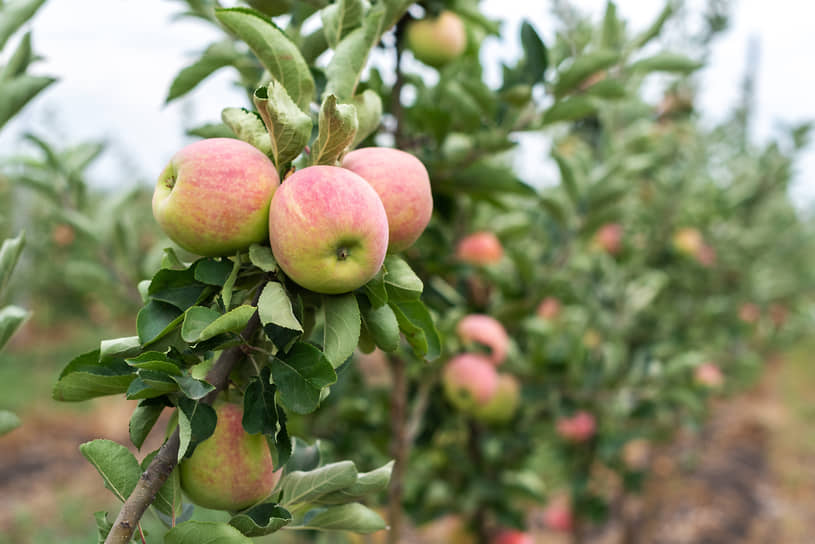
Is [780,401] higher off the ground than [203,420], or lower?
lower

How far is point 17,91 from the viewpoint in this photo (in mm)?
824

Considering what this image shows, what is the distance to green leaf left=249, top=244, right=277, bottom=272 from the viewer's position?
578 mm

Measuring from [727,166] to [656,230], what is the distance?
1214 mm

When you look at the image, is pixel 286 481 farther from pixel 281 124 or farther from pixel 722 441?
pixel 722 441

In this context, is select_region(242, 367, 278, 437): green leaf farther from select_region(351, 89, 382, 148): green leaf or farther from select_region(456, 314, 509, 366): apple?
select_region(456, 314, 509, 366): apple

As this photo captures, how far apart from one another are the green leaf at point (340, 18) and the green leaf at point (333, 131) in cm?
19

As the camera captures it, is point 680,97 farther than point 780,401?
No


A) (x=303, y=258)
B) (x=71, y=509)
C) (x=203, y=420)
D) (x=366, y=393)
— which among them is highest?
(x=303, y=258)

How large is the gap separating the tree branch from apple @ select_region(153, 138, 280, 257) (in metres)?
0.09

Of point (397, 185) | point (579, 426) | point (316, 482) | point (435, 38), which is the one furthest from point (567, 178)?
point (316, 482)

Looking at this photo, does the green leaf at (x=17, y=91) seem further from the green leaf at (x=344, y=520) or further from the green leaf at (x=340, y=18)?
the green leaf at (x=344, y=520)

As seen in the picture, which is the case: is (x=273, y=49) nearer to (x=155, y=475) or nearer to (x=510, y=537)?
(x=155, y=475)

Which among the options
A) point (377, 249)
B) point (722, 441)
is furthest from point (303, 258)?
point (722, 441)

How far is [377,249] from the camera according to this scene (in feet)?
1.88
